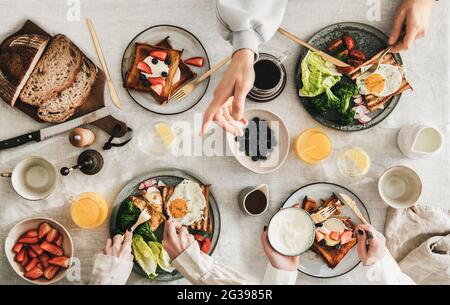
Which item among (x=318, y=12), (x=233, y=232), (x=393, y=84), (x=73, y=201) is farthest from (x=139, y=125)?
(x=393, y=84)

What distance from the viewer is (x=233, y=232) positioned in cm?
201

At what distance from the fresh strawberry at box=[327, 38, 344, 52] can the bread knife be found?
38.1 inches

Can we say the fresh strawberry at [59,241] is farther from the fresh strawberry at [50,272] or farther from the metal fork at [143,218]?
the metal fork at [143,218]

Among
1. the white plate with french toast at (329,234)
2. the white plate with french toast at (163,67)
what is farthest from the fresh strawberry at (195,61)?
the white plate with french toast at (329,234)

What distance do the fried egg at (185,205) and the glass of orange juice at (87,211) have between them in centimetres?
27

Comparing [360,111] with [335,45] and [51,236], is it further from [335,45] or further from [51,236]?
[51,236]

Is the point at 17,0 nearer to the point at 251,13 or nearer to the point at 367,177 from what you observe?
the point at 251,13

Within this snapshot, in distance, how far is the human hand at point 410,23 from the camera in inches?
76.7

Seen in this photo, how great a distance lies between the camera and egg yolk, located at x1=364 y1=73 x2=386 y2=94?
78.1 inches

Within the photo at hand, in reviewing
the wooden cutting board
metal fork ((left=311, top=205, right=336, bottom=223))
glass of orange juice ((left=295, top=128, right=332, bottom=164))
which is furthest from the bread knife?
metal fork ((left=311, top=205, right=336, bottom=223))

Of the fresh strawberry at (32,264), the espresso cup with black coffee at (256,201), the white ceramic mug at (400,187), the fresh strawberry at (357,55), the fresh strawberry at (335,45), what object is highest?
the fresh strawberry at (335,45)

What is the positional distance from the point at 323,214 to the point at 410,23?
0.84 m

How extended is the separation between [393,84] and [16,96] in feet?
5.01

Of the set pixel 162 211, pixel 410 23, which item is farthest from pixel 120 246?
pixel 410 23
